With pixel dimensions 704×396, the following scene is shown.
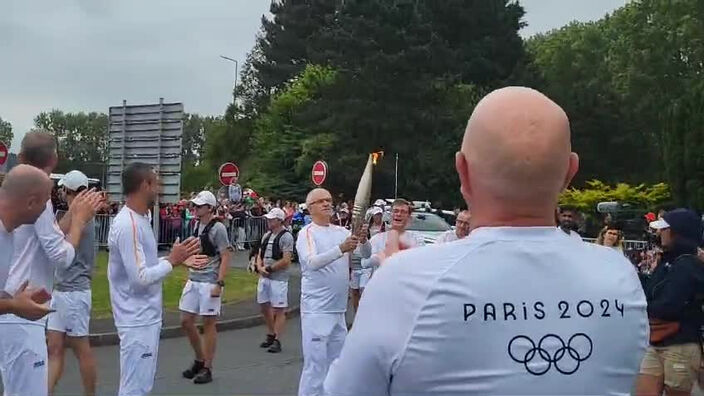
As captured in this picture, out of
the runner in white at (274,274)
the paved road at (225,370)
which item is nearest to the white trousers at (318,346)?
the paved road at (225,370)

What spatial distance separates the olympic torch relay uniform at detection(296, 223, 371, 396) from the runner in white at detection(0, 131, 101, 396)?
2.71 m

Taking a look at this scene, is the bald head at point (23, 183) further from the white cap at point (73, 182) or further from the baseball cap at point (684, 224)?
the baseball cap at point (684, 224)

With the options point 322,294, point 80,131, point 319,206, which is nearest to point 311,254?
point 322,294

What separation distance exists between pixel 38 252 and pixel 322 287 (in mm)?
3204

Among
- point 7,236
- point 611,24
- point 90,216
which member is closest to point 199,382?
point 90,216

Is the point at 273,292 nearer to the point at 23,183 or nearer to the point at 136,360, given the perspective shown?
the point at 136,360

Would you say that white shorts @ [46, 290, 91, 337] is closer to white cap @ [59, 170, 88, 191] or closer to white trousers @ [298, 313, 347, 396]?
white cap @ [59, 170, 88, 191]

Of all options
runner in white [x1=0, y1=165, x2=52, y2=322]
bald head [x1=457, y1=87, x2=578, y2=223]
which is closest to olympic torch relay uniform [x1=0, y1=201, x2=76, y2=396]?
runner in white [x1=0, y1=165, x2=52, y2=322]

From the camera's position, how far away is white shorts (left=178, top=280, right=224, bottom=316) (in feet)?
34.5

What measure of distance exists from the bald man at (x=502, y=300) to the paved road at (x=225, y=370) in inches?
302

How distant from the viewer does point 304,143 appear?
52.0 m

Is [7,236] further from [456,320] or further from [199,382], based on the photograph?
[199,382]

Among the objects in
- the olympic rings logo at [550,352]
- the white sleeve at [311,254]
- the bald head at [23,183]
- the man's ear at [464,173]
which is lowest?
the white sleeve at [311,254]

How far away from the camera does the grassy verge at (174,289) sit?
16.0 m
